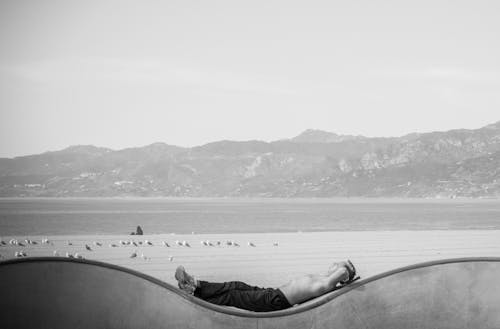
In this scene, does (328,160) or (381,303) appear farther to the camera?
(328,160)

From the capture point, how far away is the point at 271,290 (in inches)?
102

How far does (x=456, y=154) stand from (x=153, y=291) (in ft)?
470

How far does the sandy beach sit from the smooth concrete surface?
2.83 metres

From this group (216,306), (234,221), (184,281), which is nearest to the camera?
(216,306)

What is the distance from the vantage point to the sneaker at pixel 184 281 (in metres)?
2.51

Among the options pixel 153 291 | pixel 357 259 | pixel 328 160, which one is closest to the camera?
pixel 153 291

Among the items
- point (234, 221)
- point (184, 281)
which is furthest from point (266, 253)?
point (234, 221)

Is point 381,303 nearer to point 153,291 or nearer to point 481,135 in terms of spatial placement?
point 153,291

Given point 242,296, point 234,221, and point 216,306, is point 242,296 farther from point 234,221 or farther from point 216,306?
point 234,221

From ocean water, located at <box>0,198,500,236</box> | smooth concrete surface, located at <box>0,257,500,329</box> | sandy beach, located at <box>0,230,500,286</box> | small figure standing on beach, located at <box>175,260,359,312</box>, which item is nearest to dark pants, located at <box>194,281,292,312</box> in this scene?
small figure standing on beach, located at <box>175,260,359,312</box>

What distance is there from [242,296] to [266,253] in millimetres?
4878

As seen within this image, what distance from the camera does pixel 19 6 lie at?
29.8 m

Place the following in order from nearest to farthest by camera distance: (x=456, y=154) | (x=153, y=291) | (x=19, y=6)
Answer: (x=153, y=291) → (x=19, y=6) → (x=456, y=154)

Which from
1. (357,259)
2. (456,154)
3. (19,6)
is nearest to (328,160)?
(456,154)
